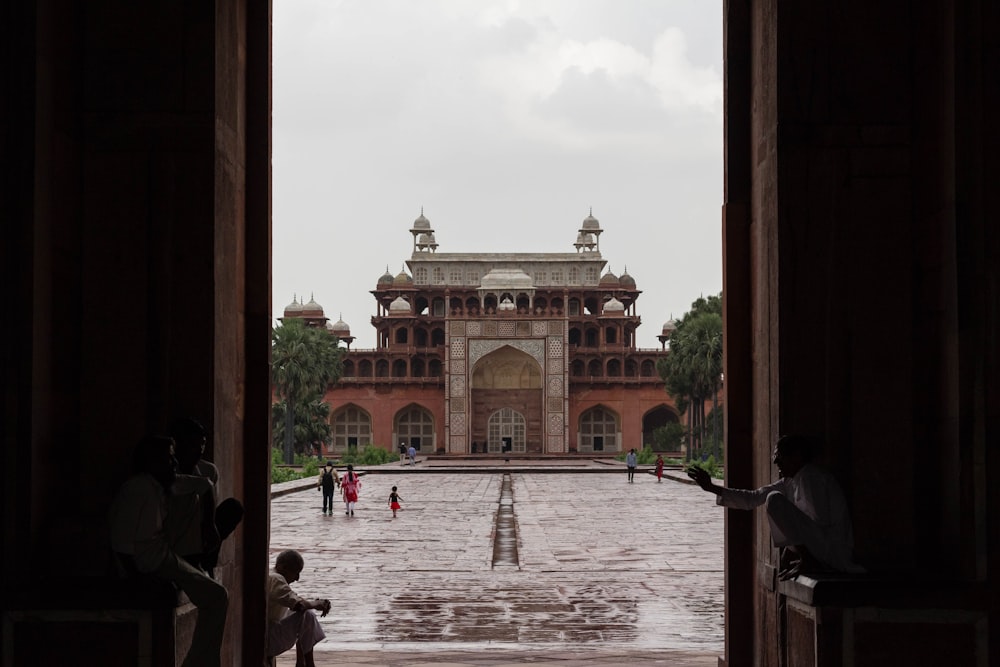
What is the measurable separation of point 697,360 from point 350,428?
61.1ft

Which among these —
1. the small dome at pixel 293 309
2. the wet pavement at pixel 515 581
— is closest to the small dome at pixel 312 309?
the small dome at pixel 293 309

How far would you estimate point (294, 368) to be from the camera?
128ft

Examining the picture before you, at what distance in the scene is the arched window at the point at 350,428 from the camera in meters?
53.4

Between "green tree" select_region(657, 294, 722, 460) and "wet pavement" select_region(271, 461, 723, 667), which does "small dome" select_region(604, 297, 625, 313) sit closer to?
"green tree" select_region(657, 294, 722, 460)
